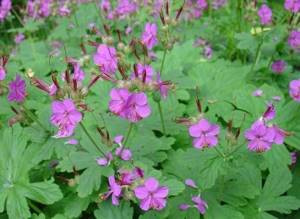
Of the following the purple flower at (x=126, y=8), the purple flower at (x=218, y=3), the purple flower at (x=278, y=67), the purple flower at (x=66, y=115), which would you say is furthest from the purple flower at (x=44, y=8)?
the purple flower at (x=66, y=115)

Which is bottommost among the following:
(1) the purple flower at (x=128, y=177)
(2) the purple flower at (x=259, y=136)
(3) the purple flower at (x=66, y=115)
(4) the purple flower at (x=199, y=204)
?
(4) the purple flower at (x=199, y=204)

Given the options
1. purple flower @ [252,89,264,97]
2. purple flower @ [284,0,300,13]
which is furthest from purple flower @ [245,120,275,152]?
purple flower @ [284,0,300,13]

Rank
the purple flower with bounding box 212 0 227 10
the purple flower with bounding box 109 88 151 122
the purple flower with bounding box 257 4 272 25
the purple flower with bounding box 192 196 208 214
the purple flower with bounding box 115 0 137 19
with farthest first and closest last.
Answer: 1. the purple flower with bounding box 212 0 227 10
2. the purple flower with bounding box 115 0 137 19
3. the purple flower with bounding box 257 4 272 25
4. the purple flower with bounding box 192 196 208 214
5. the purple flower with bounding box 109 88 151 122

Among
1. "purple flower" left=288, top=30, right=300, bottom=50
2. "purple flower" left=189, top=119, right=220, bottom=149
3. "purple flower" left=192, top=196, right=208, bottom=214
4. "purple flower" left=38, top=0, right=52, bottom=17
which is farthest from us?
"purple flower" left=38, top=0, right=52, bottom=17

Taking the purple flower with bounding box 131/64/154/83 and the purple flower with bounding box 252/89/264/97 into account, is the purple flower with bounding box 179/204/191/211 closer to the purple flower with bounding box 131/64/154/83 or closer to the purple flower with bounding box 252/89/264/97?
the purple flower with bounding box 131/64/154/83

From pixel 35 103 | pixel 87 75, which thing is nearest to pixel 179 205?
pixel 35 103

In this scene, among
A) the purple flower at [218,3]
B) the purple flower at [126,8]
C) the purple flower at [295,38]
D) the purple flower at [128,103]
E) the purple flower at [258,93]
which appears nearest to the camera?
the purple flower at [128,103]

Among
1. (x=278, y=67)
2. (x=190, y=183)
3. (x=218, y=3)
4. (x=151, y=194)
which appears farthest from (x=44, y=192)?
(x=218, y=3)

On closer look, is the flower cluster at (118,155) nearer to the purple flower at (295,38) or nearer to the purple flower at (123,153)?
the purple flower at (123,153)

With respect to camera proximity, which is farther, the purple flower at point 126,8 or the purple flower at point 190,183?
the purple flower at point 126,8
